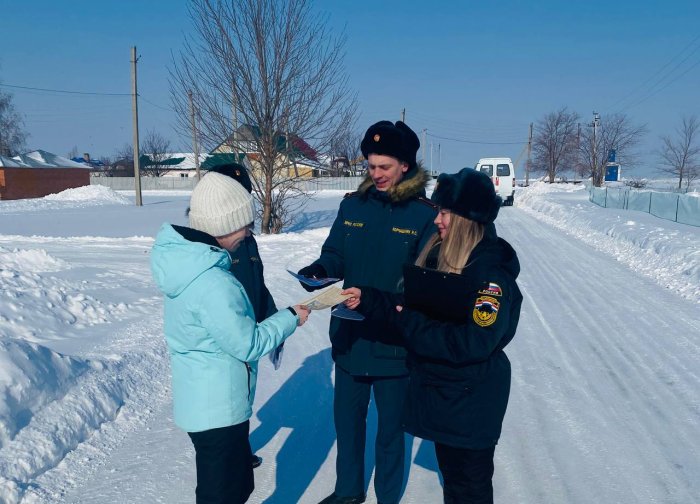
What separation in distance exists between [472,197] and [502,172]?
1122 inches

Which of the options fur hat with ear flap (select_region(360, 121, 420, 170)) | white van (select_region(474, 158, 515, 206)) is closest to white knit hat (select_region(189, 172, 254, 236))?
fur hat with ear flap (select_region(360, 121, 420, 170))

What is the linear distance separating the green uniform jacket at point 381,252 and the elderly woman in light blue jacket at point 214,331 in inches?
26.9

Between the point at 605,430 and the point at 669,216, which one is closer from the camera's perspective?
the point at 605,430

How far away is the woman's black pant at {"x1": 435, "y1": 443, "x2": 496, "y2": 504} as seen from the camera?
2363 millimetres

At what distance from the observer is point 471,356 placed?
223 centimetres

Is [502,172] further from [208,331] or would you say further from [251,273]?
[208,331]

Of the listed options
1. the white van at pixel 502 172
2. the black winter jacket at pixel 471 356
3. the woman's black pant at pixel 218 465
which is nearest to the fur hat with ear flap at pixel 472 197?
the black winter jacket at pixel 471 356

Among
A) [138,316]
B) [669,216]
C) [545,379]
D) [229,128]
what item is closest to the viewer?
[545,379]

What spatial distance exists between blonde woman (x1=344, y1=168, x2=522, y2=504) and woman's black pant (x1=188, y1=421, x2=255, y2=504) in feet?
2.60

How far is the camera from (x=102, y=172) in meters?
81.7

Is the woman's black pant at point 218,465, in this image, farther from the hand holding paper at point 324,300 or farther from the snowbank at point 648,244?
the snowbank at point 648,244

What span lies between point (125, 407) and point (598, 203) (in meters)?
28.3

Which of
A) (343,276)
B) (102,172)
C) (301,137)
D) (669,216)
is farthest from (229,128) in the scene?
(102,172)

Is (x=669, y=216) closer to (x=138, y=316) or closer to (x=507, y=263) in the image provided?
(x=138, y=316)
